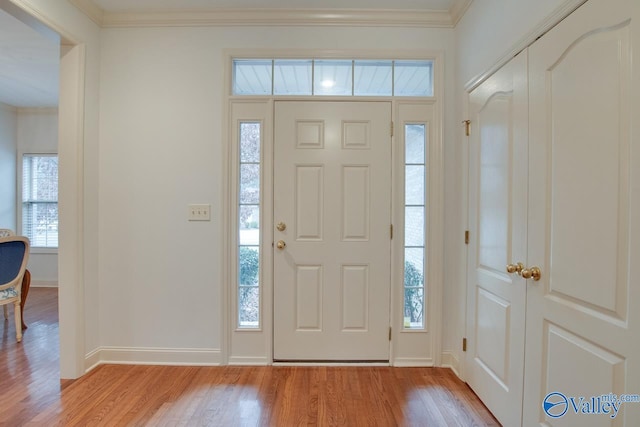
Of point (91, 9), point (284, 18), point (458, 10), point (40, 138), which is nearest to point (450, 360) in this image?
point (458, 10)

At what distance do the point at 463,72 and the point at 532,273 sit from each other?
1.51 metres

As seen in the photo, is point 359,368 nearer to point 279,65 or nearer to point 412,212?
point 412,212

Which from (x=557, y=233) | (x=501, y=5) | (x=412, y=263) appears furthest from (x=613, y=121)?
(x=412, y=263)

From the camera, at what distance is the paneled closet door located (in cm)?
100

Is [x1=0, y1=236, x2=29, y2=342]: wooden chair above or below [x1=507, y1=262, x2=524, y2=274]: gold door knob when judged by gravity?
below

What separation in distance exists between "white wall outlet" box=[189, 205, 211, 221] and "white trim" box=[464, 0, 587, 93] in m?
2.11

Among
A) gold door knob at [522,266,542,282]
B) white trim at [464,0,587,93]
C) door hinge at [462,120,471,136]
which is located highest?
white trim at [464,0,587,93]

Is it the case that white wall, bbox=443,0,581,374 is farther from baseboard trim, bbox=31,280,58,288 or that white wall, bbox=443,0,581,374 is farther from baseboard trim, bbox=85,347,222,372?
baseboard trim, bbox=31,280,58,288

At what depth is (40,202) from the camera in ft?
15.0

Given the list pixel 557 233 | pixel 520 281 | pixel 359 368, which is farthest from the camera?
pixel 359 368

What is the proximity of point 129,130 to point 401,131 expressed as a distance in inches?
83.0

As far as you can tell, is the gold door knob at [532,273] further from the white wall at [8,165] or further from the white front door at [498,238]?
the white wall at [8,165]

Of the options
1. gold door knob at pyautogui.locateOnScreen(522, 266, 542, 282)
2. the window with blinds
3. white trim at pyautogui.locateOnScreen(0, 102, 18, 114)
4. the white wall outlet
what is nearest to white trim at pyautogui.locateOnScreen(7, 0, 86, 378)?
the white wall outlet

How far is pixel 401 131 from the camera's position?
7.42ft
